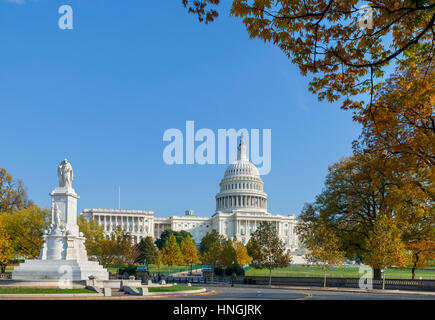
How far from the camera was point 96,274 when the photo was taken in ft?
116

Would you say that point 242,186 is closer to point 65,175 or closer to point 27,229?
point 27,229

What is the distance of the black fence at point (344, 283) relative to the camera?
43.2 meters

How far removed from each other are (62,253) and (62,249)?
0.31m

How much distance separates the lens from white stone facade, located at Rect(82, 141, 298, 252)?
183 meters

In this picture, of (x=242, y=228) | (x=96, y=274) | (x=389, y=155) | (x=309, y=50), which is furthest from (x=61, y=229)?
(x=242, y=228)

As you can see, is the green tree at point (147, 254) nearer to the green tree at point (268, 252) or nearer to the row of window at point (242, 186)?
the green tree at point (268, 252)

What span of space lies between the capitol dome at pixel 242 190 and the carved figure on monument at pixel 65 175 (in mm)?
150558

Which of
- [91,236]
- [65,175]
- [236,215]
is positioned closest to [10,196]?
[91,236]

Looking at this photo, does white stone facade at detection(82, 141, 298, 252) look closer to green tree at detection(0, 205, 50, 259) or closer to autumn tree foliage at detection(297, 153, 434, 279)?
green tree at detection(0, 205, 50, 259)

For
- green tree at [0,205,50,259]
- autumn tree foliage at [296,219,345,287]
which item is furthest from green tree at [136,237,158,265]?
autumn tree foliage at [296,219,345,287]

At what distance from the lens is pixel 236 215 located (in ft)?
599

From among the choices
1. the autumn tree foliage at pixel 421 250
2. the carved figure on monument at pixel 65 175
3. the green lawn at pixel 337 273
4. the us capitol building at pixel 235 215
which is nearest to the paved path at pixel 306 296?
the autumn tree foliage at pixel 421 250
